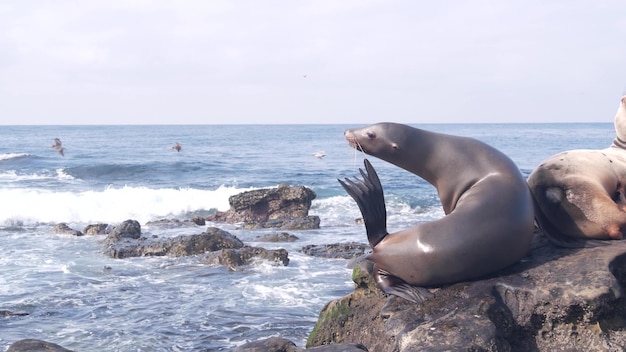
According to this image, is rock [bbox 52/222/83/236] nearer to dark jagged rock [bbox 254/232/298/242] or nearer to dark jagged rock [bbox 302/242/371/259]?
dark jagged rock [bbox 254/232/298/242]

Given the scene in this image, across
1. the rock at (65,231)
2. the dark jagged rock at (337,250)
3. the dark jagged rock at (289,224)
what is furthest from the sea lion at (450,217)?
the rock at (65,231)

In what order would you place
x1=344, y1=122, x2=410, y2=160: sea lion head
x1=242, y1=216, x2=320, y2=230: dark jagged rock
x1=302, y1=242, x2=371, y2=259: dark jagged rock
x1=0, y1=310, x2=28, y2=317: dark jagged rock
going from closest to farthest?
x1=344, y1=122, x2=410, y2=160: sea lion head
x1=0, y1=310, x2=28, y2=317: dark jagged rock
x1=302, y1=242, x2=371, y2=259: dark jagged rock
x1=242, y1=216, x2=320, y2=230: dark jagged rock

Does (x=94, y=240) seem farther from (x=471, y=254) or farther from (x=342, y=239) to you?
(x=471, y=254)

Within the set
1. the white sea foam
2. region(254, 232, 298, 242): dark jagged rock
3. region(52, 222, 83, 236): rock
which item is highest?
region(254, 232, 298, 242): dark jagged rock

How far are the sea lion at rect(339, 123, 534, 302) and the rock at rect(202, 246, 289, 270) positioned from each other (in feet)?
21.6

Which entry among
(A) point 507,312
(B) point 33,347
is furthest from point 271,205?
(A) point 507,312

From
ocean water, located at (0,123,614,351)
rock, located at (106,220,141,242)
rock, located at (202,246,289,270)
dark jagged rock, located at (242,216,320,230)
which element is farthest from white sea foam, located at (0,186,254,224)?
rock, located at (202,246,289,270)

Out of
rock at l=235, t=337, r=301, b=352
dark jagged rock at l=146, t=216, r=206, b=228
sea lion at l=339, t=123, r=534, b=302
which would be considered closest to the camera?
sea lion at l=339, t=123, r=534, b=302

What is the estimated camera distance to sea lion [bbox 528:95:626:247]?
19.5 feet

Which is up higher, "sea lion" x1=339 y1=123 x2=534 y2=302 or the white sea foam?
"sea lion" x1=339 y1=123 x2=534 y2=302

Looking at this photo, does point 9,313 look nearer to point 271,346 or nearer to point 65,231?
point 271,346

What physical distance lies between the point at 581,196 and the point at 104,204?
20.6 m

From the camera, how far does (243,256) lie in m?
12.6

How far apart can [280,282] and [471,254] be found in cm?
621
